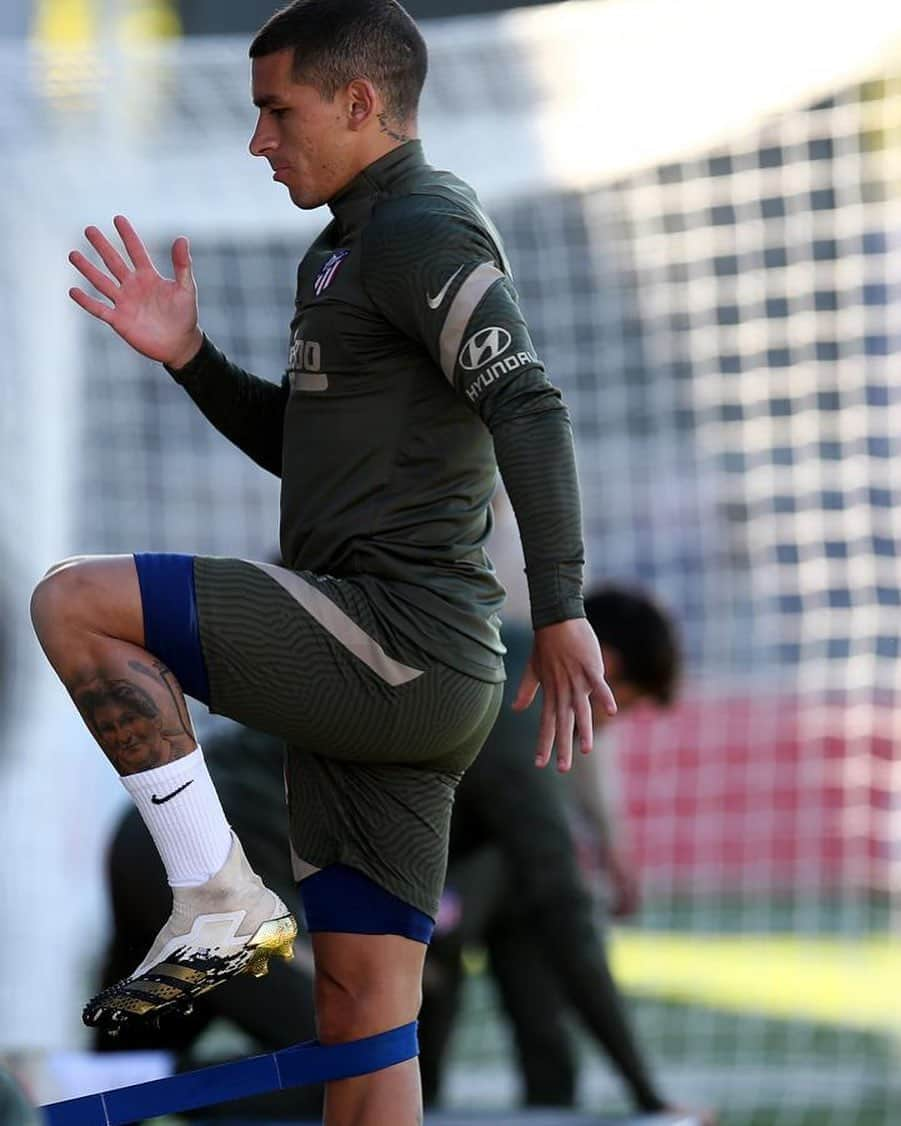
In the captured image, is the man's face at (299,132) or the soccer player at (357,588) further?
the man's face at (299,132)

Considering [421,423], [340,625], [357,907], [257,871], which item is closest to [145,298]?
[421,423]

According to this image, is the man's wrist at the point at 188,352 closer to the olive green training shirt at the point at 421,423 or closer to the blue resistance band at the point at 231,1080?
the olive green training shirt at the point at 421,423

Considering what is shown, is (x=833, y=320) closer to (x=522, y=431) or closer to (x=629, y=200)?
(x=629, y=200)

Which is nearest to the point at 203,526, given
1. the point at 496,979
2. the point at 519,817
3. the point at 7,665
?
the point at 7,665

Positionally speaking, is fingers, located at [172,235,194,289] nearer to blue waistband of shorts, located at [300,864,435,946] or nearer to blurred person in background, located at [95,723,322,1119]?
blue waistband of shorts, located at [300,864,435,946]

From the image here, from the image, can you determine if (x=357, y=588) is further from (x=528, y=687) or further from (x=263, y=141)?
(x=263, y=141)

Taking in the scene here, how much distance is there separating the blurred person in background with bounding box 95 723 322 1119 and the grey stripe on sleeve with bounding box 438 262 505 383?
5.27ft

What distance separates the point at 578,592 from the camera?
2.06 meters

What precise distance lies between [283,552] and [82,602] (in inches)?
13.6

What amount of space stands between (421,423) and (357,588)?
0.21 metres

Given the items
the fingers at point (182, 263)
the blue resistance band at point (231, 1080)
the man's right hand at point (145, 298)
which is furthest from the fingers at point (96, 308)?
the blue resistance band at point (231, 1080)

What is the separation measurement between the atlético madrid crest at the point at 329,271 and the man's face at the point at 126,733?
0.54m

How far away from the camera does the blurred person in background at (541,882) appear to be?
12.9 ft

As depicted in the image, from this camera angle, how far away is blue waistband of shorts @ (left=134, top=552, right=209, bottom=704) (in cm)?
204
